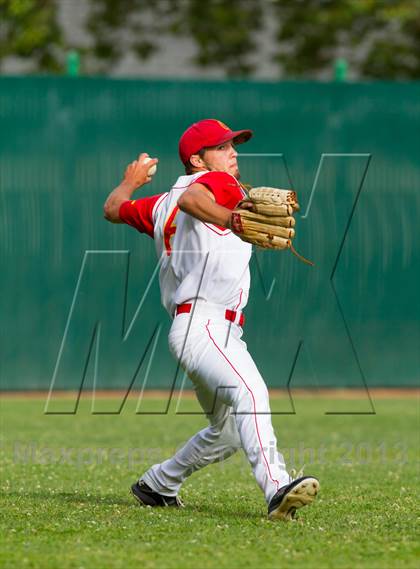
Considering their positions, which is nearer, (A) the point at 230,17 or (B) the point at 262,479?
(B) the point at 262,479

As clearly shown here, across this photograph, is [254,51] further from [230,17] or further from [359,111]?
[359,111]

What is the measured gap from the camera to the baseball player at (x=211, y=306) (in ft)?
16.4

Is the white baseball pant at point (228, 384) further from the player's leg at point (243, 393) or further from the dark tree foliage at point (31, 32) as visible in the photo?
the dark tree foliage at point (31, 32)

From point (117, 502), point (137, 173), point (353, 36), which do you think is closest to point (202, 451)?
point (117, 502)

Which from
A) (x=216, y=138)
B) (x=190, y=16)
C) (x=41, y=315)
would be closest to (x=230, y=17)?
(x=190, y=16)

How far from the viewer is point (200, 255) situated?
17.2 ft

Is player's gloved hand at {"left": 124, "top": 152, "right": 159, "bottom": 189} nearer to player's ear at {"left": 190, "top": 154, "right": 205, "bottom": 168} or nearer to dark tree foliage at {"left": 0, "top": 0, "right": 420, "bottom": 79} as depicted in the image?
player's ear at {"left": 190, "top": 154, "right": 205, "bottom": 168}

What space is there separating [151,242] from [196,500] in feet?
17.8

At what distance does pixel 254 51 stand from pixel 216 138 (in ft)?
38.9

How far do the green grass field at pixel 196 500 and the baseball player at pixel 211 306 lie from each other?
0.19m

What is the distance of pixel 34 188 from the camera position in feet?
36.6

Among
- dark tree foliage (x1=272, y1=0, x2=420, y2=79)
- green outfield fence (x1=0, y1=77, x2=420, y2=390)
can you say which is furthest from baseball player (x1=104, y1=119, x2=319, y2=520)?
dark tree foliage (x1=272, y1=0, x2=420, y2=79)

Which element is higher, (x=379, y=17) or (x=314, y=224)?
(x=379, y=17)

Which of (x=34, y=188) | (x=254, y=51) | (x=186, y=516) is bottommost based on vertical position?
(x=186, y=516)
